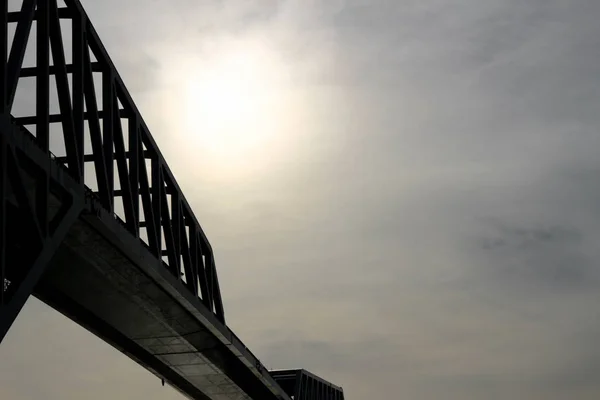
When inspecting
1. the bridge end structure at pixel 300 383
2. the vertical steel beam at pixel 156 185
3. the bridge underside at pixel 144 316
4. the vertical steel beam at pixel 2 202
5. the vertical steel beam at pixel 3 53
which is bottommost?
the vertical steel beam at pixel 2 202

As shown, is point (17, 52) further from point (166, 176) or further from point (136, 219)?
point (166, 176)

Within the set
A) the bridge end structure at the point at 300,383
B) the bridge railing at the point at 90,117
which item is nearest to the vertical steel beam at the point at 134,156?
the bridge railing at the point at 90,117

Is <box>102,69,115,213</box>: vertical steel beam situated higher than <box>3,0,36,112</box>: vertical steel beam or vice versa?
<box>102,69,115,213</box>: vertical steel beam

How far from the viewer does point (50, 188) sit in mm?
36594

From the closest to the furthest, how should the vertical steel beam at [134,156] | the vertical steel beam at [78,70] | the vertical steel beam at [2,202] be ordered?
the vertical steel beam at [2,202], the vertical steel beam at [78,70], the vertical steel beam at [134,156]

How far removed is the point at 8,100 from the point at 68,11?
10854 millimetres

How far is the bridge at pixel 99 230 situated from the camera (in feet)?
111

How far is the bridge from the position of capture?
111 feet

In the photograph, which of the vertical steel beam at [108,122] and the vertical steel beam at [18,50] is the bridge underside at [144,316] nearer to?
the vertical steel beam at [108,122]

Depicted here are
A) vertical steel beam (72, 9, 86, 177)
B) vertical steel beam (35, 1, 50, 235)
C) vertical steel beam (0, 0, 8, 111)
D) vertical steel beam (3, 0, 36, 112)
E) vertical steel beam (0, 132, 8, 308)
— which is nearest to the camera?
vertical steel beam (0, 132, 8, 308)

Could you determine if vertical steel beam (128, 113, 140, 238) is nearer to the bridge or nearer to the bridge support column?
the bridge

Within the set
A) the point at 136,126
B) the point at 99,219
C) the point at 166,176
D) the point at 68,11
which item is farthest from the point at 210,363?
the point at 68,11

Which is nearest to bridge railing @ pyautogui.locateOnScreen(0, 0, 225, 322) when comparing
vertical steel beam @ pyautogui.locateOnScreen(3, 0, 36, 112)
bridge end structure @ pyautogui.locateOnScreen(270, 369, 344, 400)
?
vertical steel beam @ pyautogui.locateOnScreen(3, 0, 36, 112)

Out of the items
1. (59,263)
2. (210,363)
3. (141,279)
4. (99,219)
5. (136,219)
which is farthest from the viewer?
(210,363)
